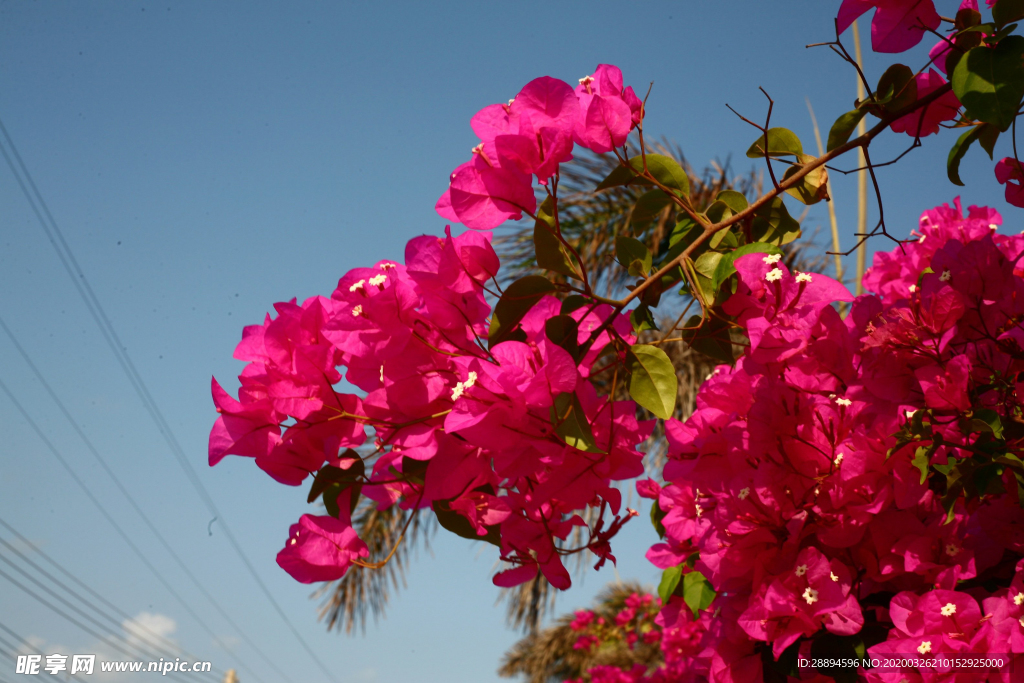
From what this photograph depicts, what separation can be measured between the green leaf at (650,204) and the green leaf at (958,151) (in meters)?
0.34

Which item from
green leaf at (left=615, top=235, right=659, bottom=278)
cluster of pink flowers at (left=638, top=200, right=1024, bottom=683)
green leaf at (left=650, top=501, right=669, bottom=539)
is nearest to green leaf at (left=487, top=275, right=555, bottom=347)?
green leaf at (left=615, top=235, right=659, bottom=278)

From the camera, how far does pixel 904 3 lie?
75 cm

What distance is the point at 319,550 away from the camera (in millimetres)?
734

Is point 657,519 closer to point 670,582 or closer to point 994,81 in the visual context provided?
point 670,582

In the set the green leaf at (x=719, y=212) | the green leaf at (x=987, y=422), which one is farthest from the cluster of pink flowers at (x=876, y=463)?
the green leaf at (x=719, y=212)

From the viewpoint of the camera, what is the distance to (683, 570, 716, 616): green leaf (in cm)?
122

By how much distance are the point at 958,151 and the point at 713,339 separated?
0.37 m

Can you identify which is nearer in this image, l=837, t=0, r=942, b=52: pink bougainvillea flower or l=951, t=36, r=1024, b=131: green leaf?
l=951, t=36, r=1024, b=131: green leaf

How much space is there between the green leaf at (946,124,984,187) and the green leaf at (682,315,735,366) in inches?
13.1

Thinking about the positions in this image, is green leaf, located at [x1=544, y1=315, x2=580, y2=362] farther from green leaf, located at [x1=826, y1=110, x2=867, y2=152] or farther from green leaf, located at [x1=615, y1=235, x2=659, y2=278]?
green leaf, located at [x1=826, y1=110, x2=867, y2=152]

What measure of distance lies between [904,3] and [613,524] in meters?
0.64

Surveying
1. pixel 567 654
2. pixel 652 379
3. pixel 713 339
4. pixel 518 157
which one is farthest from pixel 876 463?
pixel 567 654

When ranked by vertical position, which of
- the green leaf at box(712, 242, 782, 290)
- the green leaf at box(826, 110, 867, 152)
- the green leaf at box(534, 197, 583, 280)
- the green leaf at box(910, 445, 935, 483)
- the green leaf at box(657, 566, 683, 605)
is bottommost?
the green leaf at box(910, 445, 935, 483)

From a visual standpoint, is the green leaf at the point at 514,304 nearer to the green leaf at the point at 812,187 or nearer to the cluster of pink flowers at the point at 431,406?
the cluster of pink flowers at the point at 431,406
